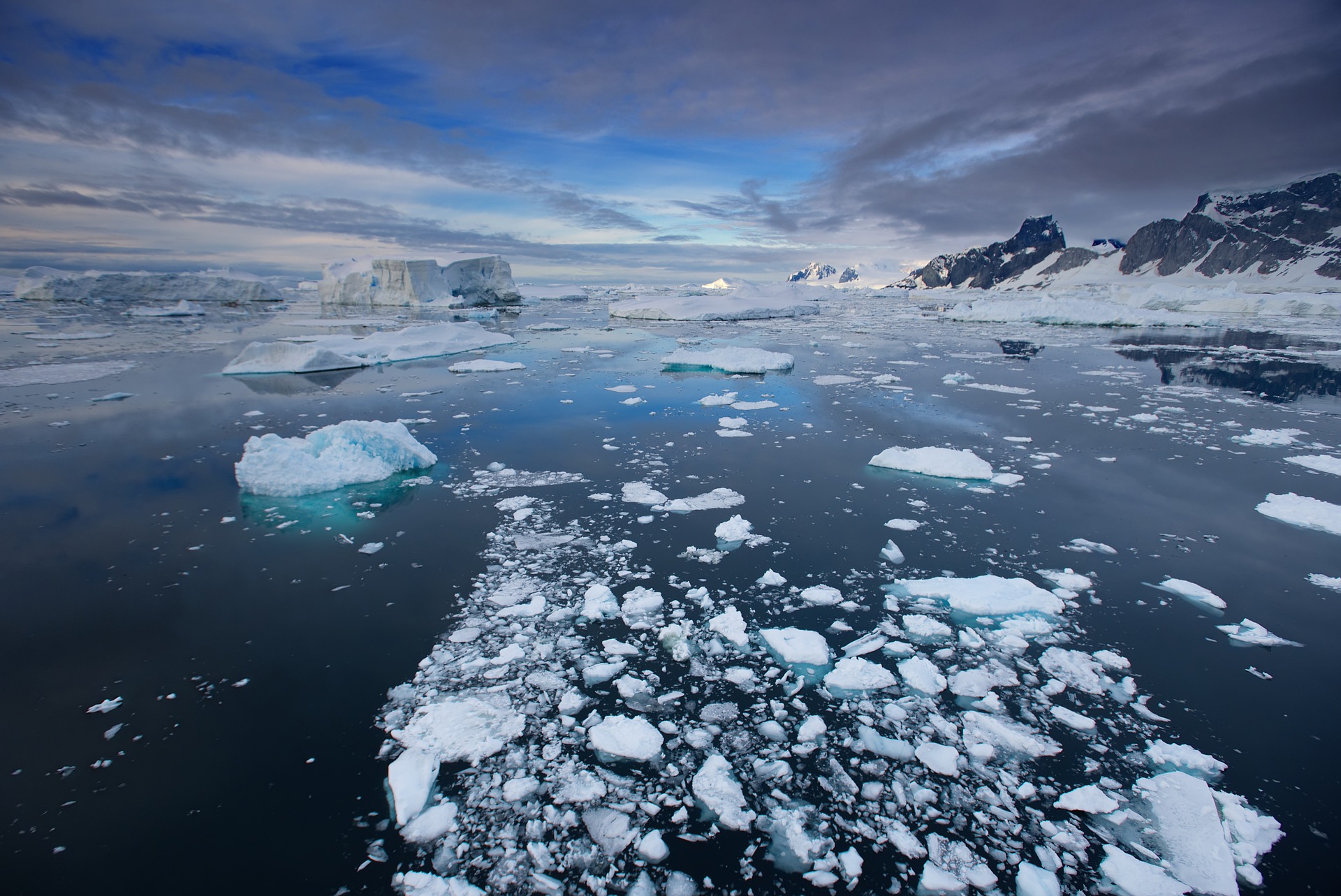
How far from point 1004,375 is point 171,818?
13.0m

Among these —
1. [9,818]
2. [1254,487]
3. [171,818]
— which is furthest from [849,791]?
[1254,487]

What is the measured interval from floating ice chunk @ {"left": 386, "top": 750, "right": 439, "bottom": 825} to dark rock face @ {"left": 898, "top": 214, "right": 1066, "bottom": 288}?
133 metres

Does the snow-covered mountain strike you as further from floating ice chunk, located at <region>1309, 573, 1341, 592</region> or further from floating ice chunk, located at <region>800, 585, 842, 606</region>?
floating ice chunk, located at <region>800, 585, 842, 606</region>

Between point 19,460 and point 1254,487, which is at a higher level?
point 1254,487

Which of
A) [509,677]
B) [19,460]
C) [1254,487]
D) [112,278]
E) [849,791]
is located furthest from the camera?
[112,278]

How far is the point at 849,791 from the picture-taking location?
206 cm

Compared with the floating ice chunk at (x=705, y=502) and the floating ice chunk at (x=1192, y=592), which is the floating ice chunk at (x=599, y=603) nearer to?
the floating ice chunk at (x=705, y=502)

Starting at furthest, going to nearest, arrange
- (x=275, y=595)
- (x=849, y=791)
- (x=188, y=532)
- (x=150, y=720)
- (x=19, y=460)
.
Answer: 1. (x=19, y=460)
2. (x=188, y=532)
3. (x=275, y=595)
4. (x=150, y=720)
5. (x=849, y=791)

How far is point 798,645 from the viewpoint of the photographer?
→ 281 cm

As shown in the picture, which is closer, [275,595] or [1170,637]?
[1170,637]

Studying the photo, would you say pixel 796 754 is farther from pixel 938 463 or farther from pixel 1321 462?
pixel 1321 462

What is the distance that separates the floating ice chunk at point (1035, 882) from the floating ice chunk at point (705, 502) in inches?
117

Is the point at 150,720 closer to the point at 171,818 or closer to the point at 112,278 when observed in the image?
the point at 171,818

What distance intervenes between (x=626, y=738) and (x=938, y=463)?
14.2 feet
